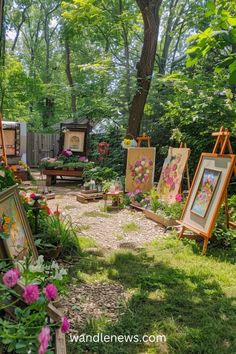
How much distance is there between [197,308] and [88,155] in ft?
25.2

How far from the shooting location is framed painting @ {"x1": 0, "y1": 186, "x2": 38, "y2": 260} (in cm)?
198

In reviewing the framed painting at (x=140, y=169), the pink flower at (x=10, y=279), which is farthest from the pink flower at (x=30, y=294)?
the framed painting at (x=140, y=169)

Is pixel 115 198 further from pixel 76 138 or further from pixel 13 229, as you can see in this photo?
pixel 76 138

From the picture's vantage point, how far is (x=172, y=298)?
2.60m

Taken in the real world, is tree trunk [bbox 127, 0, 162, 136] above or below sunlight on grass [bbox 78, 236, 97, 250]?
above

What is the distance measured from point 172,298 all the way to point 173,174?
3.11 meters

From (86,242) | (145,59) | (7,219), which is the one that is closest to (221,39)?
(7,219)

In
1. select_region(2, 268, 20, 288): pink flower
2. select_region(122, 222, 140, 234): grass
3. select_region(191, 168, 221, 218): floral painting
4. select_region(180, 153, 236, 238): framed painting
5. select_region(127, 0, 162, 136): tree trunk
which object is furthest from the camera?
select_region(127, 0, 162, 136): tree trunk

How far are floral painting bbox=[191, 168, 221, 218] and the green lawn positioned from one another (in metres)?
0.46

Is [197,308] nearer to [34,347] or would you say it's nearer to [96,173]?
[34,347]

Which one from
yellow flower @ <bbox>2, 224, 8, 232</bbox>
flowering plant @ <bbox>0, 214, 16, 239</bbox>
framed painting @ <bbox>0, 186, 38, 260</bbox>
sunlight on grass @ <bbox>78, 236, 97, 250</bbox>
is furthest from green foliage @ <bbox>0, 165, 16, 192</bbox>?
sunlight on grass @ <bbox>78, 236, 97, 250</bbox>

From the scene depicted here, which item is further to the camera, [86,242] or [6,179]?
[86,242]

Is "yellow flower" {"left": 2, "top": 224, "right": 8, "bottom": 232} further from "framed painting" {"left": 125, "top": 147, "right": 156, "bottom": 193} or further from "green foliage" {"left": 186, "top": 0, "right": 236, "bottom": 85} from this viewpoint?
"framed painting" {"left": 125, "top": 147, "right": 156, "bottom": 193}

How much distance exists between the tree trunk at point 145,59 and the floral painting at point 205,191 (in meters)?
3.59
